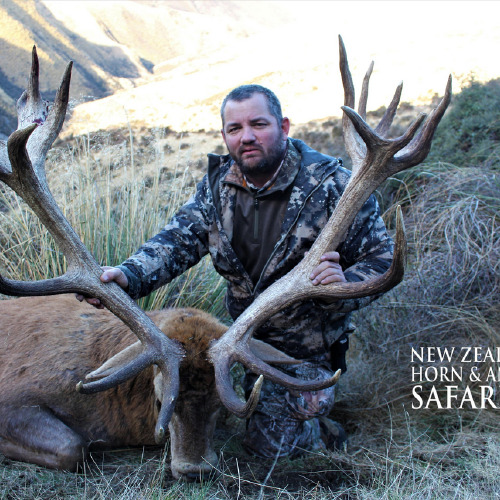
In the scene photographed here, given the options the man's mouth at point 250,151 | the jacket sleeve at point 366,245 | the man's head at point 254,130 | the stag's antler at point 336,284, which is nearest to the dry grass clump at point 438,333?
the jacket sleeve at point 366,245

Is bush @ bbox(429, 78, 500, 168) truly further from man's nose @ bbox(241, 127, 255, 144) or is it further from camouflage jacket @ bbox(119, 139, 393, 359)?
man's nose @ bbox(241, 127, 255, 144)

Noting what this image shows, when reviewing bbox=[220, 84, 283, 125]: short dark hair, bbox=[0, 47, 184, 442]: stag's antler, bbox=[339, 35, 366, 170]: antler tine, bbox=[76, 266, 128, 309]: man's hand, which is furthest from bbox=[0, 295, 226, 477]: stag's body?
bbox=[220, 84, 283, 125]: short dark hair

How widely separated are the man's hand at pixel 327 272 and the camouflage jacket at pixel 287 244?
42 cm

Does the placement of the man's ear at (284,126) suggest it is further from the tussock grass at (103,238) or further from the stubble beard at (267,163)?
the tussock grass at (103,238)

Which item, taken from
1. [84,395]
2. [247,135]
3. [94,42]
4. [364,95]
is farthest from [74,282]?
[94,42]

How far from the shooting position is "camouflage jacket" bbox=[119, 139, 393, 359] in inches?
146

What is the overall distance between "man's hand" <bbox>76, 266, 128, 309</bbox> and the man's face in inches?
47.8

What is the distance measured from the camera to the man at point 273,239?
3.81 m

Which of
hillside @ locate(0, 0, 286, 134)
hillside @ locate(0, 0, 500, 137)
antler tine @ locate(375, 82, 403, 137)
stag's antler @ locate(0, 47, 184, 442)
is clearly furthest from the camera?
hillside @ locate(0, 0, 500, 137)

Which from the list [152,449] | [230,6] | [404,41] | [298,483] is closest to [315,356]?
[298,483]

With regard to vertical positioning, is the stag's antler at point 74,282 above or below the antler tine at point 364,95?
below

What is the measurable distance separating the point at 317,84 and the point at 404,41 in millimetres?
9181

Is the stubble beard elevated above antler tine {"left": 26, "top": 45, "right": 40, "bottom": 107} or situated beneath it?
situated beneath

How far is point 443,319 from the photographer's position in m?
4.84
